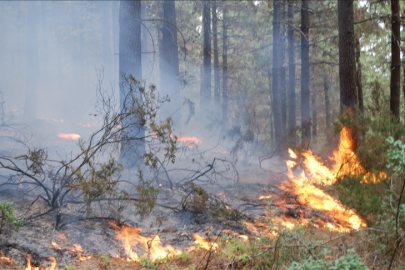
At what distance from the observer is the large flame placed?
5.15 m

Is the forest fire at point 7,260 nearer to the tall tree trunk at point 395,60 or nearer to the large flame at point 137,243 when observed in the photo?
the large flame at point 137,243

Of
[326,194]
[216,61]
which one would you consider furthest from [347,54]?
[216,61]

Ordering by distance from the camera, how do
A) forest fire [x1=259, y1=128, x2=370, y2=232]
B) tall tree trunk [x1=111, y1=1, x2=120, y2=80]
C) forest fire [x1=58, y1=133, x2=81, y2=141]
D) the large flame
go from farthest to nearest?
tall tree trunk [x1=111, y1=1, x2=120, y2=80] → forest fire [x1=58, y1=133, x2=81, y2=141] → forest fire [x1=259, y1=128, x2=370, y2=232] → the large flame

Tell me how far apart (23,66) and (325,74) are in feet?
93.8

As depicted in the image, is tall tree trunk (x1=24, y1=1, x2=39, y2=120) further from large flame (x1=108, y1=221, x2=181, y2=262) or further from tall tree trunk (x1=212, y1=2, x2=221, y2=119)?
large flame (x1=108, y1=221, x2=181, y2=262)

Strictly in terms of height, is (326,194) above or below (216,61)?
below

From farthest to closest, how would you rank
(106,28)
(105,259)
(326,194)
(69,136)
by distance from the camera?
(106,28) → (69,136) → (326,194) → (105,259)

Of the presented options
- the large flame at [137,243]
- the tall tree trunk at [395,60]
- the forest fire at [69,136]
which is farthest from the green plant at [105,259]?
the tall tree trunk at [395,60]

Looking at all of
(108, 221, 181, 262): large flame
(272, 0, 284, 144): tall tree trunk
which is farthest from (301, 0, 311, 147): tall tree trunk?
(108, 221, 181, 262): large flame

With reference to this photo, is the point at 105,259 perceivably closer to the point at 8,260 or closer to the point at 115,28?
the point at 8,260

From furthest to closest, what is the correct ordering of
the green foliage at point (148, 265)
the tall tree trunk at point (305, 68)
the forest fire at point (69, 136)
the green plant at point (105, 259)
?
the tall tree trunk at point (305, 68) < the forest fire at point (69, 136) < the green plant at point (105, 259) < the green foliage at point (148, 265)

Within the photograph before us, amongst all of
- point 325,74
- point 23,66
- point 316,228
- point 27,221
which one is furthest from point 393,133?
point 23,66

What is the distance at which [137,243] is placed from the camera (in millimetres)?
5578

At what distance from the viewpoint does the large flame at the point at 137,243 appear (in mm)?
5148
